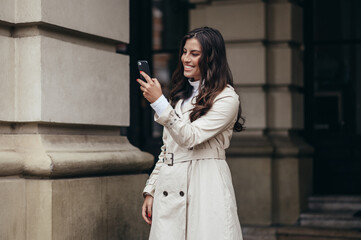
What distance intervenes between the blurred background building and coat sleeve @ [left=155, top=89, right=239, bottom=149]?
3.74 ft

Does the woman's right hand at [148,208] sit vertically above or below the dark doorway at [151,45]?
below

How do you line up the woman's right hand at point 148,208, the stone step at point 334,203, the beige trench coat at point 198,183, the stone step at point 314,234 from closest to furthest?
the beige trench coat at point 198,183, the woman's right hand at point 148,208, the stone step at point 314,234, the stone step at point 334,203

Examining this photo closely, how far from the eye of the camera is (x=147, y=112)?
31.3 feet

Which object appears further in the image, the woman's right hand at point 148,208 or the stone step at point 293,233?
the stone step at point 293,233

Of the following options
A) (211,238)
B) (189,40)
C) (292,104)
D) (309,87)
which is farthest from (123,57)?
(309,87)

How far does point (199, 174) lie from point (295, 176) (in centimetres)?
460

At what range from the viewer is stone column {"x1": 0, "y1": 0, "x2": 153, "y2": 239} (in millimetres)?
4688

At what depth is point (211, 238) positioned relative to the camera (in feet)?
13.3

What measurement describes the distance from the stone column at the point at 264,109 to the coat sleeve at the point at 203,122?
14.2ft

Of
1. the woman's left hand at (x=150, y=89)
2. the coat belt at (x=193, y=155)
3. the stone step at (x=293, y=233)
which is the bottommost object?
the stone step at (x=293, y=233)

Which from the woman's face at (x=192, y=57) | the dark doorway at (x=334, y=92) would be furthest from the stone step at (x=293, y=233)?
the woman's face at (x=192, y=57)

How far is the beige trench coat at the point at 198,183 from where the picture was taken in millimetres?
4062

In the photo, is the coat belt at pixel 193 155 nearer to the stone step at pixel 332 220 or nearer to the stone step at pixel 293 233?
the stone step at pixel 293 233

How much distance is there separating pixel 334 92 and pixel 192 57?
5313mm
